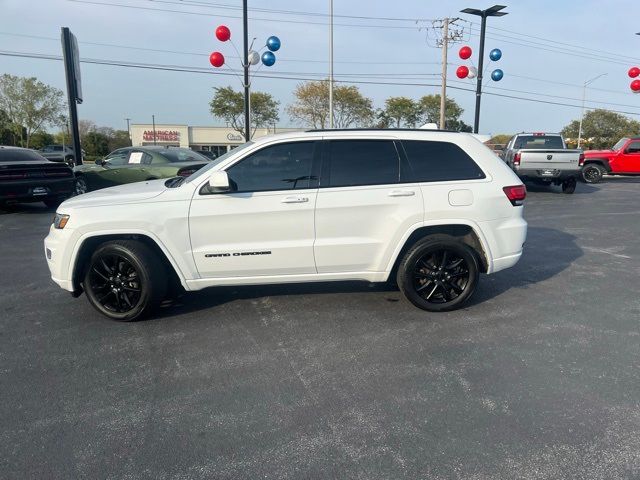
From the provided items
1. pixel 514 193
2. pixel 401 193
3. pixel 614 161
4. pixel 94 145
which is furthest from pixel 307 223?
pixel 94 145

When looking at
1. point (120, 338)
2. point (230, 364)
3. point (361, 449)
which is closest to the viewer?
point (361, 449)

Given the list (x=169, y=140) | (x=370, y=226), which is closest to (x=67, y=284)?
(x=370, y=226)

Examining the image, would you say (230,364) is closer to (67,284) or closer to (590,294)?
(67,284)

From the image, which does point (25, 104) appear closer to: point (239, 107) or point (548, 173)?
point (239, 107)

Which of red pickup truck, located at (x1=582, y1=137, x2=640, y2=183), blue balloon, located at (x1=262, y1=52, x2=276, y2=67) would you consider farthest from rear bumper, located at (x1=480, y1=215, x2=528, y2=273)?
red pickup truck, located at (x1=582, y1=137, x2=640, y2=183)

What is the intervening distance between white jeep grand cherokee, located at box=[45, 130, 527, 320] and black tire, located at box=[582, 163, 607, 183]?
1690cm

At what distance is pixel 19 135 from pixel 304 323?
6069 cm

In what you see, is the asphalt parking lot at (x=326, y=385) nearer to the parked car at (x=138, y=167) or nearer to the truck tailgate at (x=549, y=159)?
the parked car at (x=138, y=167)

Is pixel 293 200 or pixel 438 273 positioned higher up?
pixel 293 200

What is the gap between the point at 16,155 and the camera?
11.0 meters

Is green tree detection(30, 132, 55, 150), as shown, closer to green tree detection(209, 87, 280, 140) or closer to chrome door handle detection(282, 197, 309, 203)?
green tree detection(209, 87, 280, 140)

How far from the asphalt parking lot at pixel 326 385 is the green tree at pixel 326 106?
136 ft

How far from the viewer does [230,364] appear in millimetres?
3480

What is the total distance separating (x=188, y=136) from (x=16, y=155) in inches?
2427
